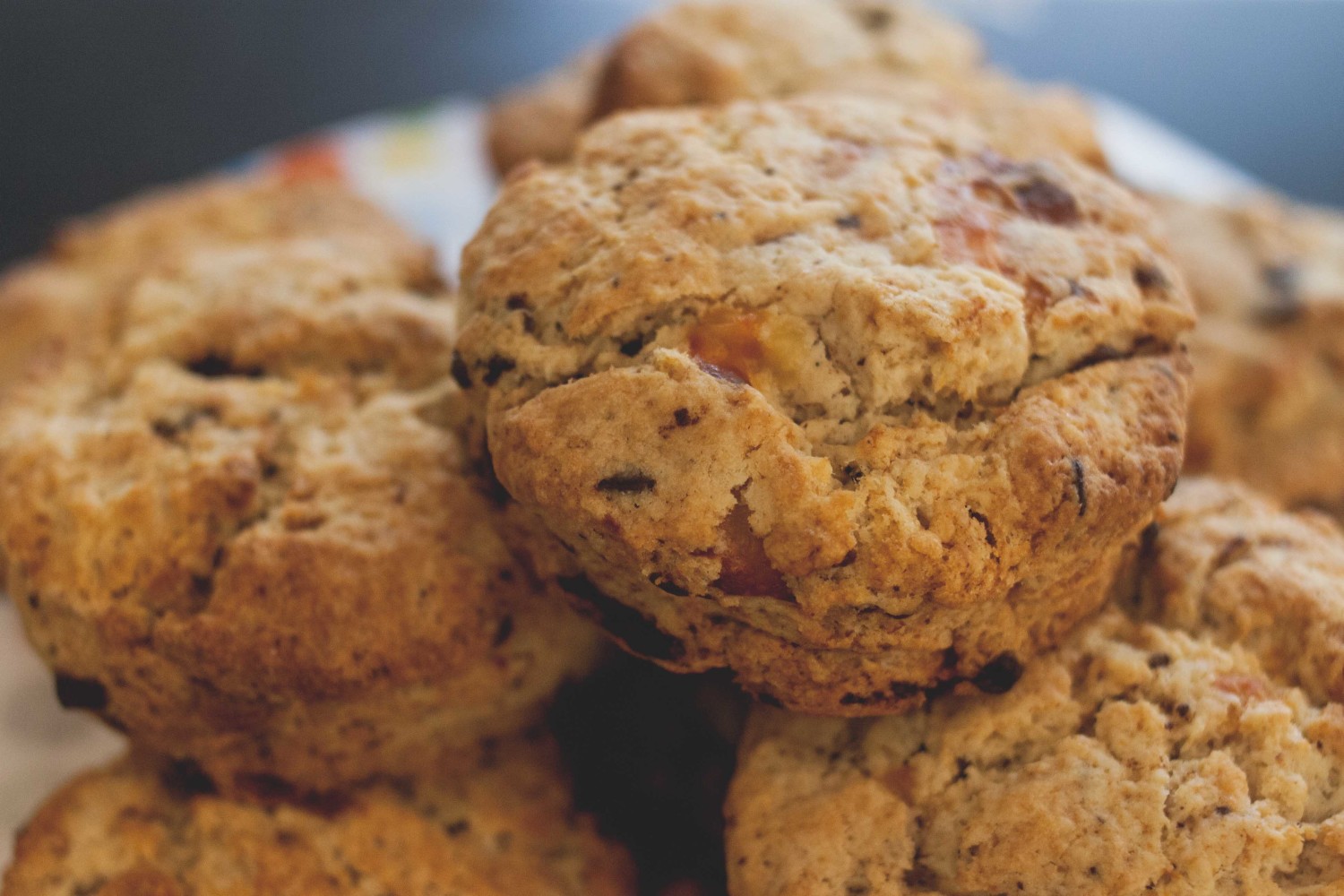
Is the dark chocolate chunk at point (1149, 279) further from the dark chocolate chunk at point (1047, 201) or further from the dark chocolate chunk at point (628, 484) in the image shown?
the dark chocolate chunk at point (628, 484)

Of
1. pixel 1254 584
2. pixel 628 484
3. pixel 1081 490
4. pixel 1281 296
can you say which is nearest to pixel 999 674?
pixel 1081 490

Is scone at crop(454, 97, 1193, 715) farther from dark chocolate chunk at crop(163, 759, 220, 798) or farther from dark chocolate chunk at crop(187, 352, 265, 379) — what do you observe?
dark chocolate chunk at crop(163, 759, 220, 798)

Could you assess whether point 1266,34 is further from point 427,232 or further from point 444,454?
point 444,454

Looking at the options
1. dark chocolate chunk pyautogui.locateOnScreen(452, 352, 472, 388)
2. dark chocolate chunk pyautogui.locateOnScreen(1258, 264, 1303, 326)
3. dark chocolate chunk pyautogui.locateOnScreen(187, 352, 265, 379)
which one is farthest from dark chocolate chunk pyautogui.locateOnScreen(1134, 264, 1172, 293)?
dark chocolate chunk pyautogui.locateOnScreen(187, 352, 265, 379)

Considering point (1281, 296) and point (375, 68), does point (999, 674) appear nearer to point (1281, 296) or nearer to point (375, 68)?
point (1281, 296)

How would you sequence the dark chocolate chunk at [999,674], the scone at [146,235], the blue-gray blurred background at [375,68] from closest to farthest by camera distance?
the dark chocolate chunk at [999,674] < the scone at [146,235] < the blue-gray blurred background at [375,68]

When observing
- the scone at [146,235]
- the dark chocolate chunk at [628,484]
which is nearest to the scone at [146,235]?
the scone at [146,235]

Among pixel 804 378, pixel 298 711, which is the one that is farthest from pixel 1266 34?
pixel 298 711
